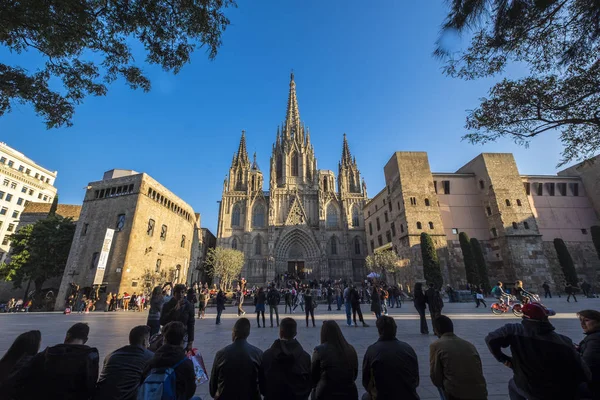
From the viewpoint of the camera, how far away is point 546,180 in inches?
1086

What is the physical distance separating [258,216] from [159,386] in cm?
3995

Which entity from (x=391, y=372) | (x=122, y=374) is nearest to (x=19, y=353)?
(x=122, y=374)

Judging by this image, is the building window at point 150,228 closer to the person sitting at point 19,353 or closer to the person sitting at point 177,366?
the person sitting at point 19,353

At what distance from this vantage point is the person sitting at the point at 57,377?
7.00 ft

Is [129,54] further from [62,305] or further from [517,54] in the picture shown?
[62,305]

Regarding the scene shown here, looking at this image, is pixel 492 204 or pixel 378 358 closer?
pixel 378 358

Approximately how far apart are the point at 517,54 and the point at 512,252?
75.5 feet

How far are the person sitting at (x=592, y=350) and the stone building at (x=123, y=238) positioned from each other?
921 inches

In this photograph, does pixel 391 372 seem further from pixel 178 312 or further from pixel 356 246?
pixel 356 246

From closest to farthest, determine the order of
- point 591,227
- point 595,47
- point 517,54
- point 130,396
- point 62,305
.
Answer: point 130,396, point 595,47, point 517,54, point 62,305, point 591,227

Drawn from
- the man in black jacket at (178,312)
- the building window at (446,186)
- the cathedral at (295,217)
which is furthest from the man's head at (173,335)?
the cathedral at (295,217)

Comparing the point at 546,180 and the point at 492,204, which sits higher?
the point at 546,180

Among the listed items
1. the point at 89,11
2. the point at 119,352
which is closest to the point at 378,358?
the point at 119,352

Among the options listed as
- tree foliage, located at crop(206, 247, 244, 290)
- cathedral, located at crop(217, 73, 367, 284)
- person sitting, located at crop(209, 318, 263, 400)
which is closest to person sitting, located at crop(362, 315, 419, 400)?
person sitting, located at crop(209, 318, 263, 400)
